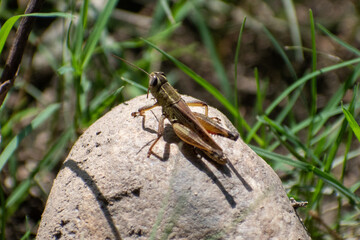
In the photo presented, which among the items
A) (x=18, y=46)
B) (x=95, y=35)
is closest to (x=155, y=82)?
(x=95, y=35)

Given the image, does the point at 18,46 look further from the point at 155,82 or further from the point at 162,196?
the point at 162,196

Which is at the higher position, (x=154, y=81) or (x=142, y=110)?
(x=154, y=81)

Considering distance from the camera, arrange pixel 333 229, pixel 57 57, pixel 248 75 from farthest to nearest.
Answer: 1. pixel 248 75
2. pixel 57 57
3. pixel 333 229

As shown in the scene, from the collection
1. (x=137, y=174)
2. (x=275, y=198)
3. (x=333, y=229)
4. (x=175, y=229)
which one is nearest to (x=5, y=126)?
(x=137, y=174)

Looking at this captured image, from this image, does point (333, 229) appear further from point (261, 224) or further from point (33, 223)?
point (33, 223)

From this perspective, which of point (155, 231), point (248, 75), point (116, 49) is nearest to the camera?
point (155, 231)

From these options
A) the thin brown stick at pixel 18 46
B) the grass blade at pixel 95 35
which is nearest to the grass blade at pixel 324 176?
the grass blade at pixel 95 35
